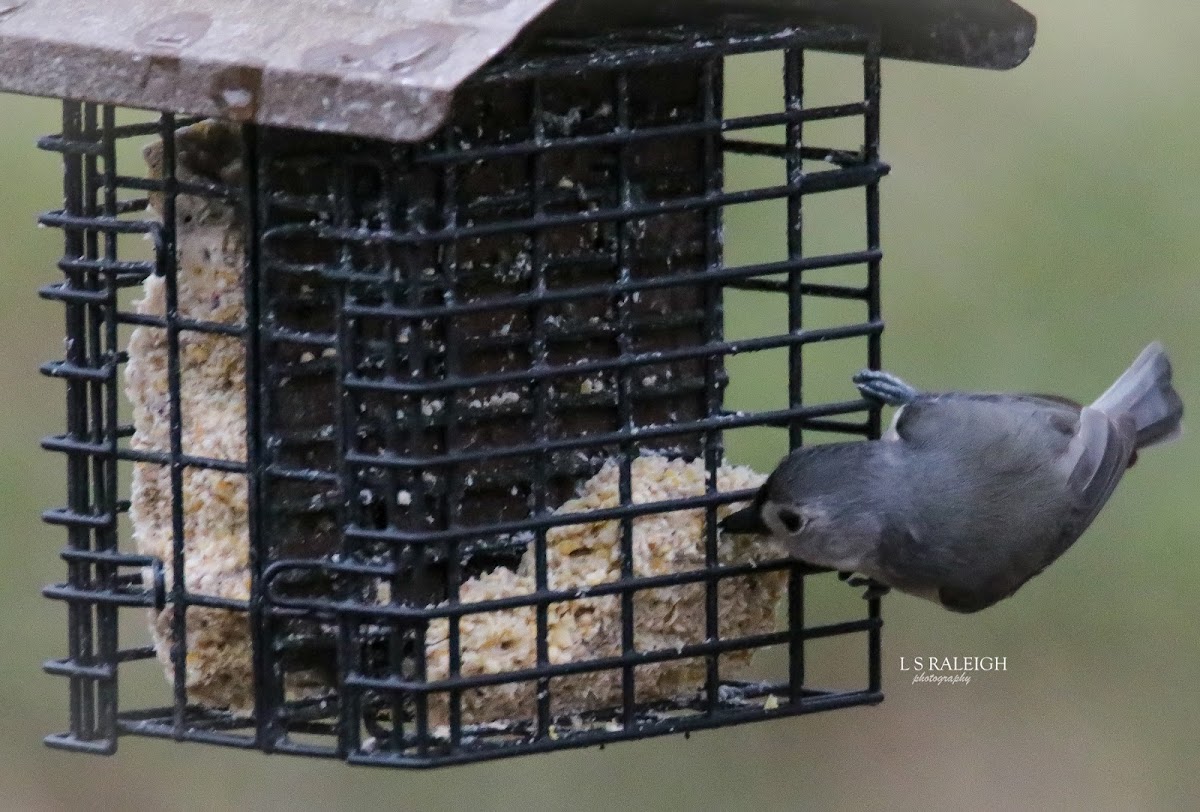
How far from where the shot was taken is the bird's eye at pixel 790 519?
418 cm

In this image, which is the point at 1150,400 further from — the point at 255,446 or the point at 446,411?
the point at 255,446

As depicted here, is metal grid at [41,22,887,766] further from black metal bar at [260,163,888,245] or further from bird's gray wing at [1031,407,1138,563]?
bird's gray wing at [1031,407,1138,563]

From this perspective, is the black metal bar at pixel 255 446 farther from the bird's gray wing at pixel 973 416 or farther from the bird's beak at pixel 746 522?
the bird's gray wing at pixel 973 416

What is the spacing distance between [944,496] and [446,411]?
1146mm

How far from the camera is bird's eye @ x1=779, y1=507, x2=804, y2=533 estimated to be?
13.7 ft

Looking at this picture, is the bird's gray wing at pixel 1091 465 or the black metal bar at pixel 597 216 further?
the bird's gray wing at pixel 1091 465

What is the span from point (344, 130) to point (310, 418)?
775mm

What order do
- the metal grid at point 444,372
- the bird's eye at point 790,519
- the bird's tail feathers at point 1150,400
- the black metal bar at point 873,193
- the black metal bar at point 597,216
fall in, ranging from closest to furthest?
the black metal bar at point 597,216 < the metal grid at point 444,372 < the bird's eye at point 790,519 < the black metal bar at point 873,193 < the bird's tail feathers at point 1150,400

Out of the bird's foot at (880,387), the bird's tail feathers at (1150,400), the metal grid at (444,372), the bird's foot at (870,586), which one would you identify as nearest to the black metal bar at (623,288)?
the metal grid at (444,372)

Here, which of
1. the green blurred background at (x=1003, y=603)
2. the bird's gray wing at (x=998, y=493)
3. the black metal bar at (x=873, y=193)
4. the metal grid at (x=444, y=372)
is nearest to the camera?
the metal grid at (x=444, y=372)

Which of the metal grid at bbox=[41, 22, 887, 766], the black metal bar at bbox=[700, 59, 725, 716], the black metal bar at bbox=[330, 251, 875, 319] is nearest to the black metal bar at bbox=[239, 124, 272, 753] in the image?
the metal grid at bbox=[41, 22, 887, 766]

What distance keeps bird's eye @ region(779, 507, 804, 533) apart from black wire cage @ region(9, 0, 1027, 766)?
118 millimetres

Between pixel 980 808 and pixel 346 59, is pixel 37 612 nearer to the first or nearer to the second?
pixel 980 808

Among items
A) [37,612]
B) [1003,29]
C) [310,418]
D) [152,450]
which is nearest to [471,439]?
[310,418]
